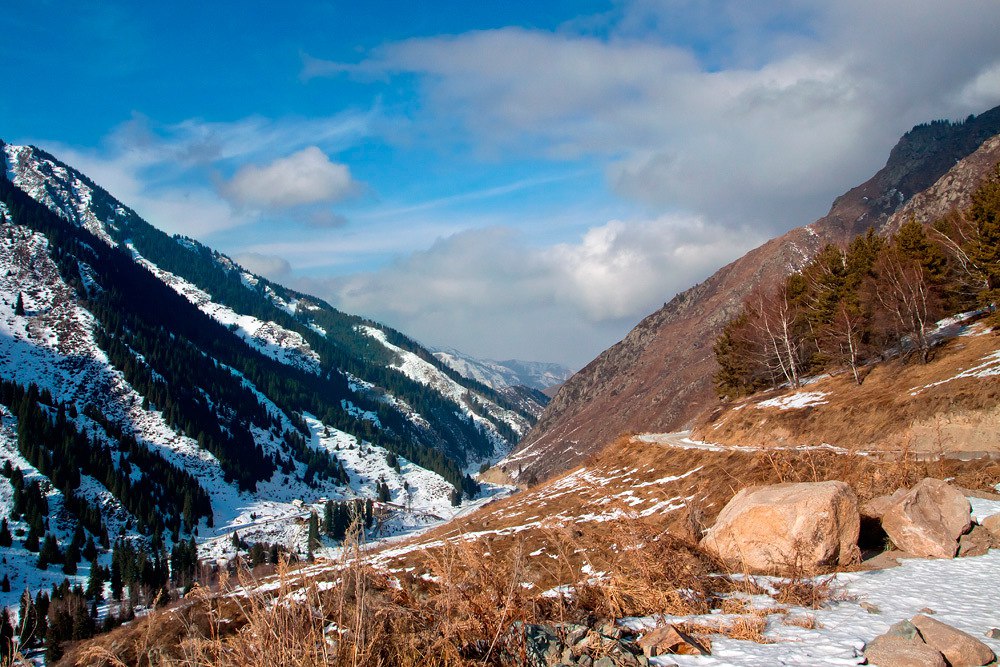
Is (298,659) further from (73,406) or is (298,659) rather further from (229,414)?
(229,414)

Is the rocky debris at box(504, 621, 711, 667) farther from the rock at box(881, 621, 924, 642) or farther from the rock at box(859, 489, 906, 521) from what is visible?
the rock at box(859, 489, 906, 521)

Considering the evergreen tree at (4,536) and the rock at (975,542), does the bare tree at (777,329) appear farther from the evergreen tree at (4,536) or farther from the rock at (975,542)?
the evergreen tree at (4,536)

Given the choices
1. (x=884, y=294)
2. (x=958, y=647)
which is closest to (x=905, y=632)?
(x=958, y=647)

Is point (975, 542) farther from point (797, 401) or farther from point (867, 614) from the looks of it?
point (797, 401)

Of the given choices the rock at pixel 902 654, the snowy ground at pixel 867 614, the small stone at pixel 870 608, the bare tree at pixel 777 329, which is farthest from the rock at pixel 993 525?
the bare tree at pixel 777 329

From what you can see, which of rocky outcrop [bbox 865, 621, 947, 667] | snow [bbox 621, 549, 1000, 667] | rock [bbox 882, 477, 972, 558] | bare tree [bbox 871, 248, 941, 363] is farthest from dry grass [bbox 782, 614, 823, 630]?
bare tree [bbox 871, 248, 941, 363]

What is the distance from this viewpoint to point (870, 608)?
24.2 ft

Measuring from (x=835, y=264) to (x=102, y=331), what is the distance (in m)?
183

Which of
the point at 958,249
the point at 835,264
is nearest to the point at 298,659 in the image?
the point at 958,249

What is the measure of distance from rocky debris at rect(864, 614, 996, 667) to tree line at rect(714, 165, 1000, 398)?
37750mm

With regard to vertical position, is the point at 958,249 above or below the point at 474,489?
above

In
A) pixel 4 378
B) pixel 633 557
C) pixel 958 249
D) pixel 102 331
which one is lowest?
pixel 633 557

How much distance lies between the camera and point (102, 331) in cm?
15450

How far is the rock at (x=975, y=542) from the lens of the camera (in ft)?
32.6
